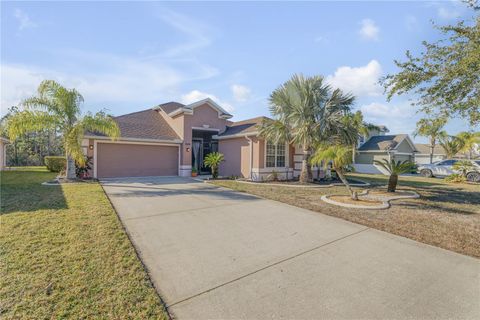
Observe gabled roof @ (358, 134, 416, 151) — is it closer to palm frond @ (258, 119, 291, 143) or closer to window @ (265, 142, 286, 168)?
window @ (265, 142, 286, 168)

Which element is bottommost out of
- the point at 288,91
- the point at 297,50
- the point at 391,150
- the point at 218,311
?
the point at 218,311

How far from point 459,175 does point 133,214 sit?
71.8 feet

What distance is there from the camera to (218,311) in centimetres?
246

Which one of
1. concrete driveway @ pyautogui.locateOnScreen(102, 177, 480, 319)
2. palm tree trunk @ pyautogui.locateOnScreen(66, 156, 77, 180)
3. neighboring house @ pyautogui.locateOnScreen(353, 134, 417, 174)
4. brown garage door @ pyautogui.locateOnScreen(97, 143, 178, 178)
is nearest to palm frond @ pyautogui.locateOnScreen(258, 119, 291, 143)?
brown garage door @ pyautogui.locateOnScreen(97, 143, 178, 178)

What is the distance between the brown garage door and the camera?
1345 centimetres

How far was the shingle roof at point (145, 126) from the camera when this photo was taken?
48.3 feet

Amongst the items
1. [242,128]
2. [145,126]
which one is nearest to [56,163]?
[145,126]

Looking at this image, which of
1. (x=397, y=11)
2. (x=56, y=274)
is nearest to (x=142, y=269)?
(x=56, y=274)

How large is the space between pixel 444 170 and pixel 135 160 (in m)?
24.4

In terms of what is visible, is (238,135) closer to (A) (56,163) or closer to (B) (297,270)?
(B) (297,270)

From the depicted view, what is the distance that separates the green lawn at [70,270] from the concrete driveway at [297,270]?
0.29 m

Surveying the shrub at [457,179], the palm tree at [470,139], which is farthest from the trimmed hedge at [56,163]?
the palm tree at [470,139]

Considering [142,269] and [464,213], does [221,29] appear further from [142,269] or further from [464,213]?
[464,213]

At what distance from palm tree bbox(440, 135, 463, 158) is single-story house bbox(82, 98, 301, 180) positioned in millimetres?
24470
